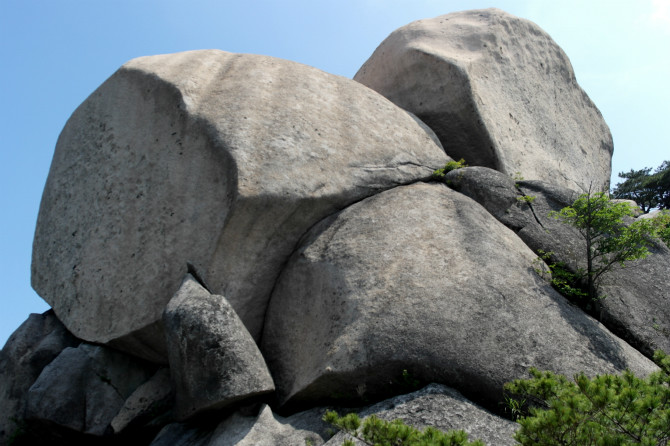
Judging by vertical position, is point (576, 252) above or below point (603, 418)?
below

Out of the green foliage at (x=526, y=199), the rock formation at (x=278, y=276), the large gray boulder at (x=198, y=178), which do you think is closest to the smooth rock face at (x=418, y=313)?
the rock formation at (x=278, y=276)

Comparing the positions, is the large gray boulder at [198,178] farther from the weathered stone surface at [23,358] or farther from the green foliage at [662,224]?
the green foliage at [662,224]

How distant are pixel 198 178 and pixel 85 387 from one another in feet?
10.5

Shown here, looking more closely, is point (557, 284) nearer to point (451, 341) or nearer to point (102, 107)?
point (451, 341)

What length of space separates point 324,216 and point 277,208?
81 centimetres

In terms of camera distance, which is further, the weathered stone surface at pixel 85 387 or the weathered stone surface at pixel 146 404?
the weathered stone surface at pixel 85 387

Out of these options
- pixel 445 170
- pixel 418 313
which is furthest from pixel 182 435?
pixel 445 170

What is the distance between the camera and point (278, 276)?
8.05 meters

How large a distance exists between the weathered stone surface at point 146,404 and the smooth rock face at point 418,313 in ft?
4.93

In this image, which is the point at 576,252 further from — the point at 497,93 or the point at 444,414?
the point at 497,93

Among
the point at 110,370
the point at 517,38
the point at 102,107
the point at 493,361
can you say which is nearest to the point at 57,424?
the point at 110,370

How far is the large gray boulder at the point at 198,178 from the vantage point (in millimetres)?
7742

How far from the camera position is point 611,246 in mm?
7723

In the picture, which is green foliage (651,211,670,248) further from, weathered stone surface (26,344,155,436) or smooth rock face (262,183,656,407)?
weathered stone surface (26,344,155,436)
